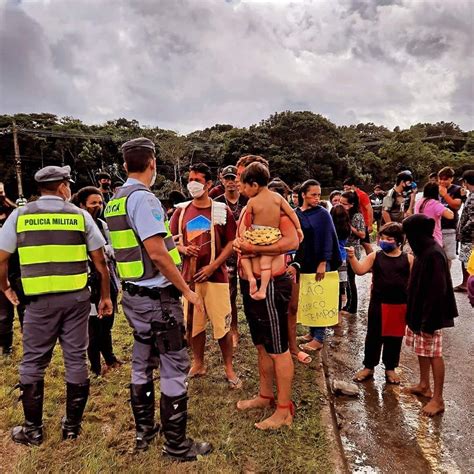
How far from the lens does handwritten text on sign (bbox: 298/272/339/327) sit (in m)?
4.39

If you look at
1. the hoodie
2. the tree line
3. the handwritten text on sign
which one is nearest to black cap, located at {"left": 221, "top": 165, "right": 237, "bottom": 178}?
the handwritten text on sign

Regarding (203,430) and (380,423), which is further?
(380,423)

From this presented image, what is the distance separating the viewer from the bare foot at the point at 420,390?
362 centimetres

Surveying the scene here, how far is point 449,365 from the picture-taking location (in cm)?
428

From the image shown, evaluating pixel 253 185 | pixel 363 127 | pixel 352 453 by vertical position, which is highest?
pixel 363 127

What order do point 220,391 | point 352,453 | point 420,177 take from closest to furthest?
point 352,453
point 220,391
point 420,177

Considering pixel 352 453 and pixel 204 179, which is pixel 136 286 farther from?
pixel 352 453

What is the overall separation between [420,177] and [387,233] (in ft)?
126

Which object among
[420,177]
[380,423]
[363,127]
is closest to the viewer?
[380,423]

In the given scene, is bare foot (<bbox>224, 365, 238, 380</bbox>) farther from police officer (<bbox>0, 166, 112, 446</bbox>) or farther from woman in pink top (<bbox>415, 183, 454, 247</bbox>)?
woman in pink top (<bbox>415, 183, 454, 247</bbox>)

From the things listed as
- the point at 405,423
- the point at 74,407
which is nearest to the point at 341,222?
the point at 405,423

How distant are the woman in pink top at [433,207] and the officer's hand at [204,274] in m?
4.09

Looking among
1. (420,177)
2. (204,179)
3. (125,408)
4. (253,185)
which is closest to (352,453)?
(125,408)

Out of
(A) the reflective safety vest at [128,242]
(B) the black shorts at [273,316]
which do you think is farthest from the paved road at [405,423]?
(A) the reflective safety vest at [128,242]
